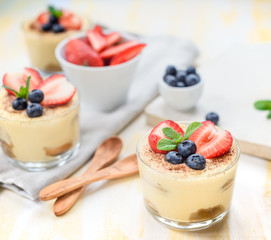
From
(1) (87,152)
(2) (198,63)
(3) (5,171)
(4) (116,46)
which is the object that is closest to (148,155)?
(1) (87,152)

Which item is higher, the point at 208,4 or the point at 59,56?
the point at 59,56

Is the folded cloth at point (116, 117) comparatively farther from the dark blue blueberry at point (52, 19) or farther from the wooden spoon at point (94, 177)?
the dark blue blueberry at point (52, 19)

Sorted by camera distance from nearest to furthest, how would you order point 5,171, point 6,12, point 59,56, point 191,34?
point 5,171, point 59,56, point 191,34, point 6,12

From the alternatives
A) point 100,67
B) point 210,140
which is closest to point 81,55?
point 100,67

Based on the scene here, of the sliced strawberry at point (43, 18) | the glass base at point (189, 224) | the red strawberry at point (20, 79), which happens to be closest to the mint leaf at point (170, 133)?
the glass base at point (189, 224)

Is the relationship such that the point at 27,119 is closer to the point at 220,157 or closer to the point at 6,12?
the point at 220,157

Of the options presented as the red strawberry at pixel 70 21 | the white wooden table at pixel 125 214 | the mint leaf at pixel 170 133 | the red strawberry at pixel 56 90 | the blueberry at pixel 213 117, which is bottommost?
the white wooden table at pixel 125 214
